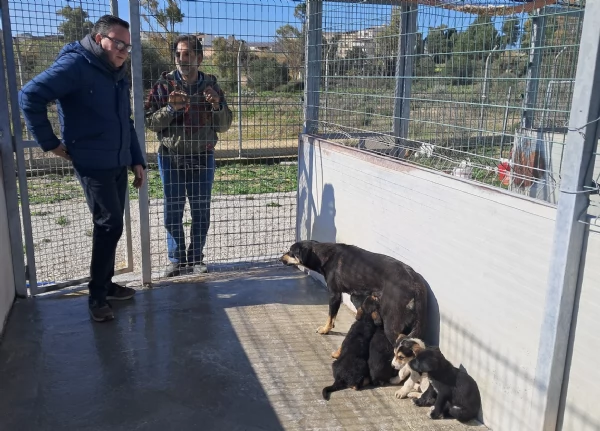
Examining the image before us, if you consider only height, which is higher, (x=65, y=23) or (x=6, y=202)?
(x=65, y=23)

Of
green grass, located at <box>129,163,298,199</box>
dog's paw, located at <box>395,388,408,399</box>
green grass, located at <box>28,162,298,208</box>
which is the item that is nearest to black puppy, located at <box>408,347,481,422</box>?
dog's paw, located at <box>395,388,408,399</box>

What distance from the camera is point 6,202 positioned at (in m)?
4.38

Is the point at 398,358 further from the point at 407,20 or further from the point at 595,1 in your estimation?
the point at 407,20

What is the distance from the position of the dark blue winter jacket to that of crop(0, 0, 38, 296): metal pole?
1.97 feet

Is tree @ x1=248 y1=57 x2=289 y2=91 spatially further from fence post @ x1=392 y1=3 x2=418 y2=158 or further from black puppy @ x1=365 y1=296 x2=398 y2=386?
black puppy @ x1=365 y1=296 x2=398 y2=386

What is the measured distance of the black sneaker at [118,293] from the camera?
4.60m

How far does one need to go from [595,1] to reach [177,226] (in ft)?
12.6

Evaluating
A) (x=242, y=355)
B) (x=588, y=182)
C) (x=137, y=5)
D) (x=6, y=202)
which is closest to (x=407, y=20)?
(x=137, y=5)

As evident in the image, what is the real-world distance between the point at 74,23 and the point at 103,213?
168cm

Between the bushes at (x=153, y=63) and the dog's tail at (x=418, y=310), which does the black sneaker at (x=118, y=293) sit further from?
the dog's tail at (x=418, y=310)

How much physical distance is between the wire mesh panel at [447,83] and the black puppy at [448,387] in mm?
1112

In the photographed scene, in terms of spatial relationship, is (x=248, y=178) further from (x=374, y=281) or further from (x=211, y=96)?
(x=374, y=281)

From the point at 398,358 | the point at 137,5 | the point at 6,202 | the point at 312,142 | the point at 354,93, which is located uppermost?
the point at 137,5

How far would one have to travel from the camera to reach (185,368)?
11.8 feet
